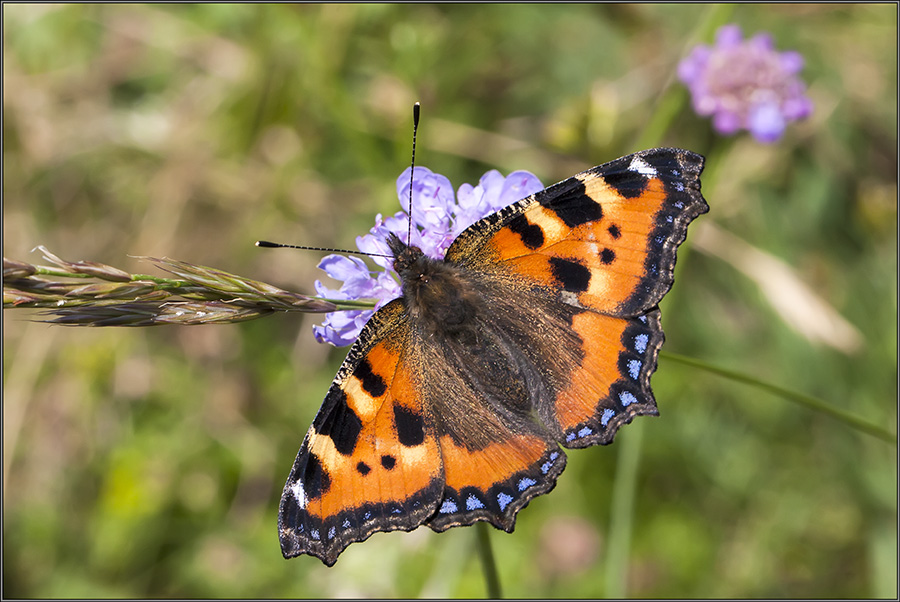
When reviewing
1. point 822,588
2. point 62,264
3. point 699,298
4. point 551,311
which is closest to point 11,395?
point 62,264

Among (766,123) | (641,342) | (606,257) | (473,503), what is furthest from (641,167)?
(766,123)

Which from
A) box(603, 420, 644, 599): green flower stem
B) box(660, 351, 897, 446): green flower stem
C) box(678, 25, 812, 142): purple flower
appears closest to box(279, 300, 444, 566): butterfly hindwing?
box(660, 351, 897, 446): green flower stem

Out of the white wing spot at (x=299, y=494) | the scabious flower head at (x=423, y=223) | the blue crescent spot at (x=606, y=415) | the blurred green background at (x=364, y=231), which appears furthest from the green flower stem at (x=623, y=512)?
the white wing spot at (x=299, y=494)

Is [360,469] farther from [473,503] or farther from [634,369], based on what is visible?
[634,369]

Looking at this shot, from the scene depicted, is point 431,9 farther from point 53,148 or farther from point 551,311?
point 551,311

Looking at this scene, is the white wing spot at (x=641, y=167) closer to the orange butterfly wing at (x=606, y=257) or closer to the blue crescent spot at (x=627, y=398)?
the orange butterfly wing at (x=606, y=257)

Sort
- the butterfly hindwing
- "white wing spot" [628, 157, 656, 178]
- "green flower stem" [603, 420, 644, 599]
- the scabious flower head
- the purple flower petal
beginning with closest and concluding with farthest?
1. the butterfly hindwing
2. "white wing spot" [628, 157, 656, 178]
3. the scabious flower head
4. "green flower stem" [603, 420, 644, 599]
5. the purple flower petal

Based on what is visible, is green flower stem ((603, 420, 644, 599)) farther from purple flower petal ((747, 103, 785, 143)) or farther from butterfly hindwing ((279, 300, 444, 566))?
purple flower petal ((747, 103, 785, 143))
